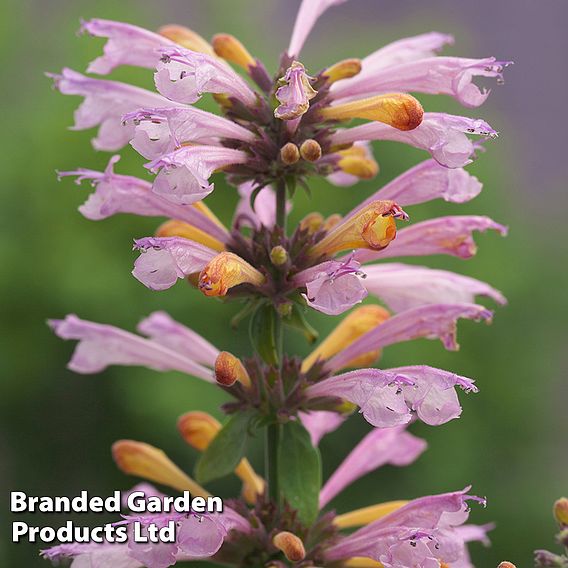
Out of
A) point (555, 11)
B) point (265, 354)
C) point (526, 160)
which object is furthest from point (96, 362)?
point (555, 11)

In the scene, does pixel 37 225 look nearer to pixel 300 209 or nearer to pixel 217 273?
pixel 300 209

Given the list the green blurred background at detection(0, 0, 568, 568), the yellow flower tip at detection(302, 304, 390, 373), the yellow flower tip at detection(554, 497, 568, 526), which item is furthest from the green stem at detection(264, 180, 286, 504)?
the green blurred background at detection(0, 0, 568, 568)

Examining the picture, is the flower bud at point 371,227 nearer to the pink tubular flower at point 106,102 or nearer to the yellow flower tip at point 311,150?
the yellow flower tip at point 311,150

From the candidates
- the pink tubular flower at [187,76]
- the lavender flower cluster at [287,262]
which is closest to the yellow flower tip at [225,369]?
the lavender flower cluster at [287,262]

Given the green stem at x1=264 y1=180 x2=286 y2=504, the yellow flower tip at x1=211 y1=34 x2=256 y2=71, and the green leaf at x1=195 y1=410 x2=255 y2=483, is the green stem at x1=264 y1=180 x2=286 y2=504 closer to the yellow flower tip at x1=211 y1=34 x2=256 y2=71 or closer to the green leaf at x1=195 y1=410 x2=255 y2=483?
the green leaf at x1=195 y1=410 x2=255 y2=483

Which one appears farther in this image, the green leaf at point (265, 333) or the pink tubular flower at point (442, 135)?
the green leaf at point (265, 333)

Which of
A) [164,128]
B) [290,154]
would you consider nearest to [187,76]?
[164,128]

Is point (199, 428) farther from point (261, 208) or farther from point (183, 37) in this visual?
point (183, 37)
